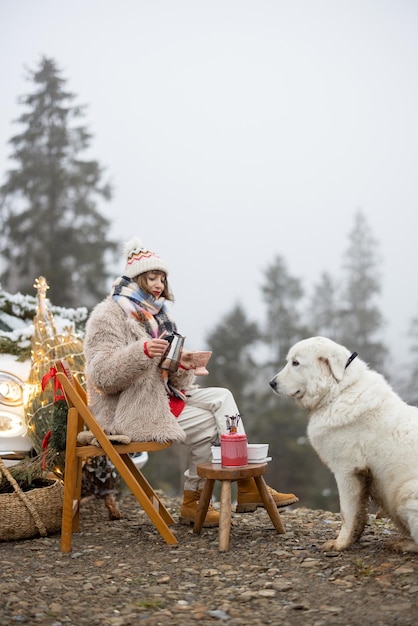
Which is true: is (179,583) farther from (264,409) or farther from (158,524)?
(264,409)

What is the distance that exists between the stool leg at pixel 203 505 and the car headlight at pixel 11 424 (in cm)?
196

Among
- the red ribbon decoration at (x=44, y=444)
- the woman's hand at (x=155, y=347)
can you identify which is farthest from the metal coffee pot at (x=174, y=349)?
the red ribbon decoration at (x=44, y=444)

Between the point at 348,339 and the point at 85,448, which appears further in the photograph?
the point at 348,339

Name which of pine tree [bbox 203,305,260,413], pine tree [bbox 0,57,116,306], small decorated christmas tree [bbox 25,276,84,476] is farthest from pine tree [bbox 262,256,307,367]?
small decorated christmas tree [bbox 25,276,84,476]

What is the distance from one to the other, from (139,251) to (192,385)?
117cm

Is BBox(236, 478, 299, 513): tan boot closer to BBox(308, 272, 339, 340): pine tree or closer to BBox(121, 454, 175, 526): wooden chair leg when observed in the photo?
BBox(121, 454, 175, 526): wooden chair leg

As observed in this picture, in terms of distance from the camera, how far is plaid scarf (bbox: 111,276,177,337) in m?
5.49

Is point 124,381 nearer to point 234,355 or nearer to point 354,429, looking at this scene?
point 354,429

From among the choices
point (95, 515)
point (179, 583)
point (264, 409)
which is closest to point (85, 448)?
point (179, 583)

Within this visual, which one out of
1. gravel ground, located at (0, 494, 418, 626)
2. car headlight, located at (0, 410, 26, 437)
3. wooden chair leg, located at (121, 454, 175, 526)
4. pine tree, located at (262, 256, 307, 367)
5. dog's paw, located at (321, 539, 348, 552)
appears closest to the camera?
gravel ground, located at (0, 494, 418, 626)

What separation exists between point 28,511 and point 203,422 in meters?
1.54

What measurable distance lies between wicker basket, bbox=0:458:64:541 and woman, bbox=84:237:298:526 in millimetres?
841

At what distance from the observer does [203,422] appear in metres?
5.58

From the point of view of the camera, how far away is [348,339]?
24.3 m
